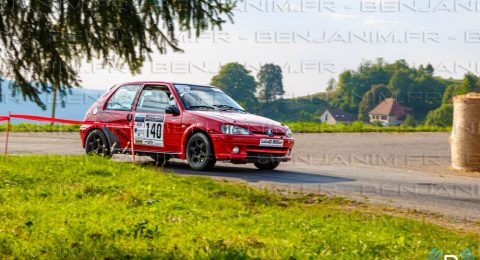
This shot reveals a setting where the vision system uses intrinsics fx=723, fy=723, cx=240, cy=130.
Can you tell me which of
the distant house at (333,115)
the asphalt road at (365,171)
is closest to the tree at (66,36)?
the asphalt road at (365,171)

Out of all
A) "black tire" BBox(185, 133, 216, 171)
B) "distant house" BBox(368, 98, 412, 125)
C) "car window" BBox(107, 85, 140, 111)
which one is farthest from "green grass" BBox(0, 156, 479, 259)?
"distant house" BBox(368, 98, 412, 125)

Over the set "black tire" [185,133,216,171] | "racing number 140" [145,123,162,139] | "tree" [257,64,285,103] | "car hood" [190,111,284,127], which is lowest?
"black tire" [185,133,216,171]

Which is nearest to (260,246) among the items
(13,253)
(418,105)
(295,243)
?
(295,243)

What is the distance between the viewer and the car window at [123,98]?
14594 millimetres

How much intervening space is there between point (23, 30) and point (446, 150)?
15658 millimetres

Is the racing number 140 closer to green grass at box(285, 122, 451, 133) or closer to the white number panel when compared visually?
the white number panel

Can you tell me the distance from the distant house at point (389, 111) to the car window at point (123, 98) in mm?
136387

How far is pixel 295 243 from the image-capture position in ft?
23.5

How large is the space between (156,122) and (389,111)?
498 feet

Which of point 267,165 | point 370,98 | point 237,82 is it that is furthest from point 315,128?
point 370,98

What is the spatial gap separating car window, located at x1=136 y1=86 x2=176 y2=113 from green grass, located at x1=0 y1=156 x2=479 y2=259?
2.52 m

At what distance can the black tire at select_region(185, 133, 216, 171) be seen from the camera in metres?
13.3

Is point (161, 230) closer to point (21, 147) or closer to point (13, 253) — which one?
point (13, 253)

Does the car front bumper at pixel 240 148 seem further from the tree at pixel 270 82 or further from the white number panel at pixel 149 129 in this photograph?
the tree at pixel 270 82
